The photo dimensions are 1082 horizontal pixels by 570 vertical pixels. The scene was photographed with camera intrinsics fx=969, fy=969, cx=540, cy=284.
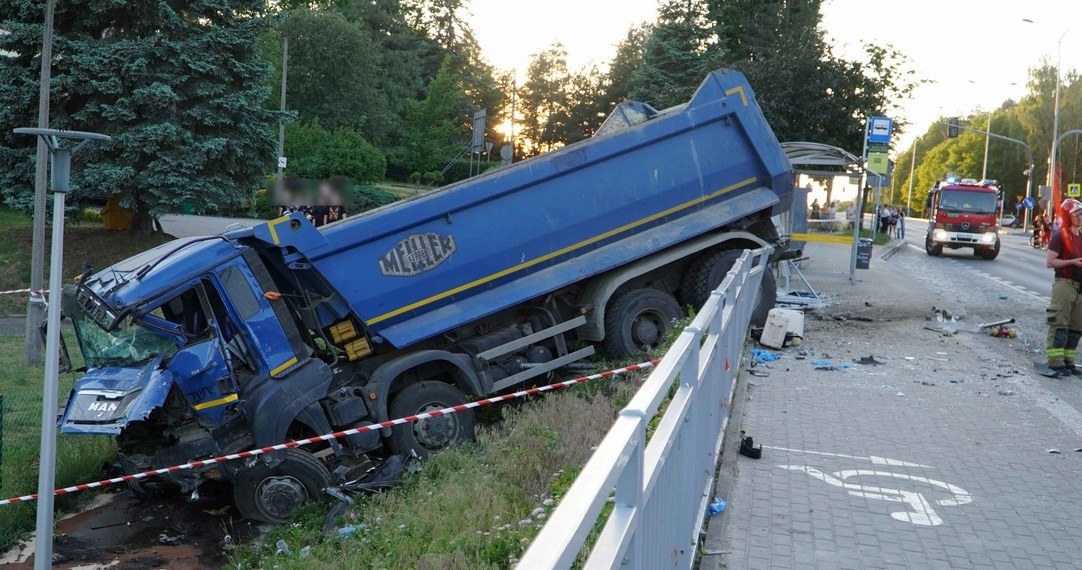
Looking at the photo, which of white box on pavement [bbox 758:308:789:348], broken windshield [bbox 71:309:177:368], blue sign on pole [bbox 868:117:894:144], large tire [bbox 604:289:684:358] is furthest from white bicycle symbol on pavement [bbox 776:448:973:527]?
blue sign on pole [bbox 868:117:894:144]

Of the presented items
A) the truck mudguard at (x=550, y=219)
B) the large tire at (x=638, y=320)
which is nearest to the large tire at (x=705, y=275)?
the large tire at (x=638, y=320)

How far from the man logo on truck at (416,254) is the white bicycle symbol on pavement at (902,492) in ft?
12.8

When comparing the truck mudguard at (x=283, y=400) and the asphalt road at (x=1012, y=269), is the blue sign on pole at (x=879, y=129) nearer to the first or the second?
the asphalt road at (x=1012, y=269)

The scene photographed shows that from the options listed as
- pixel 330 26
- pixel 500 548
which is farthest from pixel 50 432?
pixel 330 26

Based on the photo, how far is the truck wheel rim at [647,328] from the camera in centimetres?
1011

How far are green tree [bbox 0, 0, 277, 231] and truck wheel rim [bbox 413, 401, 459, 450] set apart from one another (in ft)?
49.5

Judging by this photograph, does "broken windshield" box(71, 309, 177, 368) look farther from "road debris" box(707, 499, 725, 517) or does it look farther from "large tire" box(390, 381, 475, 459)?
"road debris" box(707, 499, 725, 517)

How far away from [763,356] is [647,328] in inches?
58.9

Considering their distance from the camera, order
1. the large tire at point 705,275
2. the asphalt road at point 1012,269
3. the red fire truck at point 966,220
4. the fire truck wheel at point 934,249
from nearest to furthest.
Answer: the large tire at point 705,275
the asphalt road at point 1012,269
the red fire truck at point 966,220
the fire truck wheel at point 934,249

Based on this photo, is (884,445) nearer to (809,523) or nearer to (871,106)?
(809,523)

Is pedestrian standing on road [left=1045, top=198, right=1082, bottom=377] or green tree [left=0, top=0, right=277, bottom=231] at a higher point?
green tree [left=0, top=0, right=277, bottom=231]

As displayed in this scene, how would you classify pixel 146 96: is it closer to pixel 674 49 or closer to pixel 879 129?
pixel 879 129

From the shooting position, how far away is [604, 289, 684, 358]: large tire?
9.91m

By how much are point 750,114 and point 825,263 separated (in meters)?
10.6
